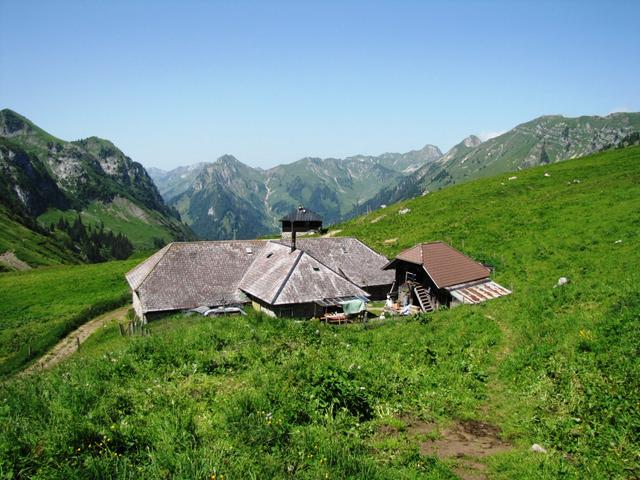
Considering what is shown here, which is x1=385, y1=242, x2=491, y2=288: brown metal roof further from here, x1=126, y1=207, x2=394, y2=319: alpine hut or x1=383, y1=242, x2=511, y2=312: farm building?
x1=126, y1=207, x2=394, y2=319: alpine hut

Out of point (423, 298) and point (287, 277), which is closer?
point (423, 298)

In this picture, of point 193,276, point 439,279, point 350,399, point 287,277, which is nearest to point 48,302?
point 193,276

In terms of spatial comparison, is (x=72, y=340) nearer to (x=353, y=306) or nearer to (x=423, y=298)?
(x=353, y=306)

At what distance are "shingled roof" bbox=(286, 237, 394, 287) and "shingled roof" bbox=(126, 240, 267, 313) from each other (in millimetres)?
6662

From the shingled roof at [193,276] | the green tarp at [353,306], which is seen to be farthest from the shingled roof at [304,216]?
the green tarp at [353,306]

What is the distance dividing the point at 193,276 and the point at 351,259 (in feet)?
50.7

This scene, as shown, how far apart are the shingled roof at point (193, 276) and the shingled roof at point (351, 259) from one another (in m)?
6.66

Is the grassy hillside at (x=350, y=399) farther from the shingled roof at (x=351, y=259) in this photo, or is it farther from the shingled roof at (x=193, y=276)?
the shingled roof at (x=351, y=259)

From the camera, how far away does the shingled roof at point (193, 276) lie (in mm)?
37031

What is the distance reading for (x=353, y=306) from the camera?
3384 centimetres

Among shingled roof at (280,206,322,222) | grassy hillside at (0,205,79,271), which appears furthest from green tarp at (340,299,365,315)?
grassy hillside at (0,205,79,271)

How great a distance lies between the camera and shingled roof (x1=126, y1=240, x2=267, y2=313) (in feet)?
121

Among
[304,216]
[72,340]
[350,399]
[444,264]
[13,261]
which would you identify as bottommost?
[72,340]

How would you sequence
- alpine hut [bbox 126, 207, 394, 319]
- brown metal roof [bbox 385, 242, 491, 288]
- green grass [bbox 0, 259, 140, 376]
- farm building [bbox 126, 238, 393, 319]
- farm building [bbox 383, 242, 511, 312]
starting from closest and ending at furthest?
farm building [bbox 383, 242, 511, 312] < brown metal roof [bbox 385, 242, 491, 288] < alpine hut [bbox 126, 207, 394, 319] < farm building [bbox 126, 238, 393, 319] < green grass [bbox 0, 259, 140, 376]
